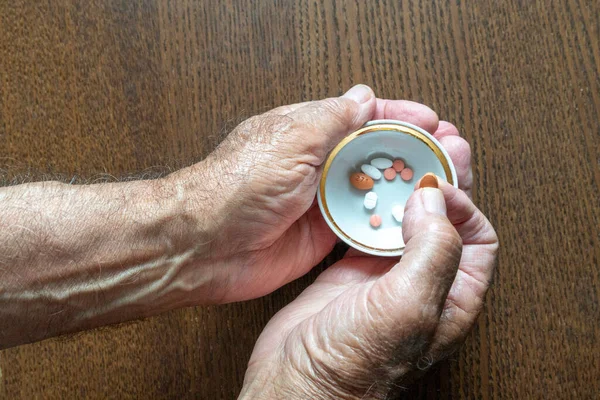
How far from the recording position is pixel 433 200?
71 cm

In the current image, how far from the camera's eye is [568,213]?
0.90 metres

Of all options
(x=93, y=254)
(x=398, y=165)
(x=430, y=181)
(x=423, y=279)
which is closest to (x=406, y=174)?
(x=398, y=165)

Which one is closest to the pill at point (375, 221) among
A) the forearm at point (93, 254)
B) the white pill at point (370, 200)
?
the white pill at point (370, 200)

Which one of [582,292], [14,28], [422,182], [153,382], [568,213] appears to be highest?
[14,28]

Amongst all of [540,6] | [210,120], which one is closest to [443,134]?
[540,6]

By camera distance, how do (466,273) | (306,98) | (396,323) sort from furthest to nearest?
(306,98) → (466,273) → (396,323)

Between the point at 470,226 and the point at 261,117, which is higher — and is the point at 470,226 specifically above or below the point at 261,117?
below

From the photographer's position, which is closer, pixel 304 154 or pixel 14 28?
pixel 304 154

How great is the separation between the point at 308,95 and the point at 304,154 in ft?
0.57

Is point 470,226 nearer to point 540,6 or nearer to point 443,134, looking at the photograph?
point 443,134

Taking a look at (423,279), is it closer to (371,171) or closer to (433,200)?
(433,200)

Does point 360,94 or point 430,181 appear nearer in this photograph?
point 430,181

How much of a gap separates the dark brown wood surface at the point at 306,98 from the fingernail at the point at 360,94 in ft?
0.23

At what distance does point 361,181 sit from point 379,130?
0.30ft
